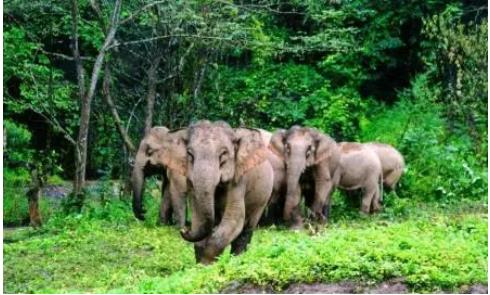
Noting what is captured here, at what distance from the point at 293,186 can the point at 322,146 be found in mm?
937

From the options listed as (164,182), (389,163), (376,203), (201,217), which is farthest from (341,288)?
(389,163)

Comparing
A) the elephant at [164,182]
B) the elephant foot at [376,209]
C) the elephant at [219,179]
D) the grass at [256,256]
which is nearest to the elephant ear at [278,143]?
the grass at [256,256]

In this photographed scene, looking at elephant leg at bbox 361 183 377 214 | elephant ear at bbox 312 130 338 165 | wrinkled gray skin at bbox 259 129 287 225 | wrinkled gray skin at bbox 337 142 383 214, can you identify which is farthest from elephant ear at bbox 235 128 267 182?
elephant leg at bbox 361 183 377 214

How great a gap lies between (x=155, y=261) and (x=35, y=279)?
49.9 inches

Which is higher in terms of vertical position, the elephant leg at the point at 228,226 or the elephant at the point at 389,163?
the elephant leg at the point at 228,226

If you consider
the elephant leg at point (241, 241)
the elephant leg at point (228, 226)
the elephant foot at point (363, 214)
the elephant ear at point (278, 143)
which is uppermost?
the elephant ear at point (278, 143)

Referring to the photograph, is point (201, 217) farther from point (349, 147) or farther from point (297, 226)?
point (349, 147)

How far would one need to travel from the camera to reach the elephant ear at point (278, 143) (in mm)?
13898

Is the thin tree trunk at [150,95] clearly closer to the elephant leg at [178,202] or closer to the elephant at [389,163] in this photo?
the elephant leg at [178,202]

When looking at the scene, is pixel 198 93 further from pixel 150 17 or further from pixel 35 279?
pixel 35 279

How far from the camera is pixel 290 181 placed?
13500mm

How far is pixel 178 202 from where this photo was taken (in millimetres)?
14078

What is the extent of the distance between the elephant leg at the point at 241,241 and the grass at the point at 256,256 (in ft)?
0.39

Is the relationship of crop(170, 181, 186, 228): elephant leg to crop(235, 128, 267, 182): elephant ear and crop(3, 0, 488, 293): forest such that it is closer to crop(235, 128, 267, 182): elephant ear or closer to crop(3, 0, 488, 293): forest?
crop(3, 0, 488, 293): forest
